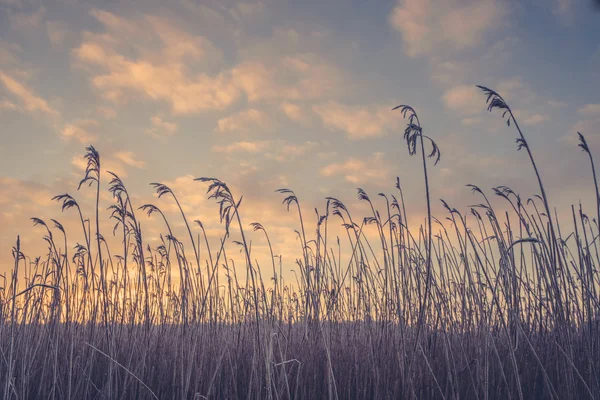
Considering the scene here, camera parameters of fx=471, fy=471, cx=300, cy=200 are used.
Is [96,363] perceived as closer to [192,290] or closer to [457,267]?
[192,290]

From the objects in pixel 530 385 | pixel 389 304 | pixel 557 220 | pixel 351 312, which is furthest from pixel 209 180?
pixel 351 312

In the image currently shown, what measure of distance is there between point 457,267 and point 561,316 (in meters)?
1.61

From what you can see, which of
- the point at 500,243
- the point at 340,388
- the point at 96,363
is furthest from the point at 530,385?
the point at 96,363

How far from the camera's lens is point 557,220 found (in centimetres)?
389

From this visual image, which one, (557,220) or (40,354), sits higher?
(557,220)

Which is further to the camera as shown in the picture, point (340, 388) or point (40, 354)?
point (40, 354)

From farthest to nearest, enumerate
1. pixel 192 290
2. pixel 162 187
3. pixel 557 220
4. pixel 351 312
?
pixel 351 312
pixel 192 290
pixel 557 220
pixel 162 187

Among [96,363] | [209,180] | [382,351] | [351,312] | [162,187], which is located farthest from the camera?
[351,312]

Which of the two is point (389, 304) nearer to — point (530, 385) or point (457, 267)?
point (457, 267)

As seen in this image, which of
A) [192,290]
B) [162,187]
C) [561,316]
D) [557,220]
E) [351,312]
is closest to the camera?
[561,316]

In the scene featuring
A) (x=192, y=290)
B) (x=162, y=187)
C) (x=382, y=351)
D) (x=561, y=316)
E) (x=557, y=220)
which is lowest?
(x=382, y=351)

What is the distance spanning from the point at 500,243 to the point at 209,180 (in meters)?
2.28

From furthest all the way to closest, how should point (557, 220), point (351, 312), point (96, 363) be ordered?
point (351, 312)
point (96, 363)
point (557, 220)

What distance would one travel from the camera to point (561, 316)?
320cm
